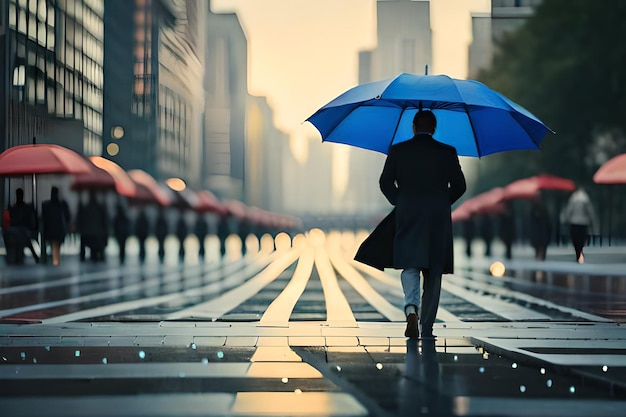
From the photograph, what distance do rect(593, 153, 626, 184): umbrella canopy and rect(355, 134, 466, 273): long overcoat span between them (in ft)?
50.3

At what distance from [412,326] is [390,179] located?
1185 millimetres

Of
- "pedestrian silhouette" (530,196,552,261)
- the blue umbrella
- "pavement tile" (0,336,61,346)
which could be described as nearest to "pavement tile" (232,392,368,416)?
"pavement tile" (0,336,61,346)

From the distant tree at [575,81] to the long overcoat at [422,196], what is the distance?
3028 centimetres

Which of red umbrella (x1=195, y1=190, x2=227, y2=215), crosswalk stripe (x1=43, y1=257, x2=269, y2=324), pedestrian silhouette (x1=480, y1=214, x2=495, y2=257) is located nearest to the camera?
crosswalk stripe (x1=43, y1=257, x2=269, y2=324)

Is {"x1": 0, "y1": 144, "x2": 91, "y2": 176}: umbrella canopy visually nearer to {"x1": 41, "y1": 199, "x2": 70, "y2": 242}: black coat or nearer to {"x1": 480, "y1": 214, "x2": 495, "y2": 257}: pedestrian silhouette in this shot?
{"x1": 41, "y1": 199, "x2": 70, "y2": 242}: black coat

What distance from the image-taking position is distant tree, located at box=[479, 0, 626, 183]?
37.9m

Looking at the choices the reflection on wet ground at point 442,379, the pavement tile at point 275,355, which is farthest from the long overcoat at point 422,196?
the pavement tile at point 275,355

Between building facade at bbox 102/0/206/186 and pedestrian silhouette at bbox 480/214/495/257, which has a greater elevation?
building facade at bbox 102/0/206/186

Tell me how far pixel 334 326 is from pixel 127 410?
187 inches

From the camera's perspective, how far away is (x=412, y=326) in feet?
27.1

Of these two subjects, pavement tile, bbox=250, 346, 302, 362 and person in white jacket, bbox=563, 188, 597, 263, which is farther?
person in white jacket, bbox=563, 188, 597, 263

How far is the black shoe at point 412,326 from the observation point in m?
8.24

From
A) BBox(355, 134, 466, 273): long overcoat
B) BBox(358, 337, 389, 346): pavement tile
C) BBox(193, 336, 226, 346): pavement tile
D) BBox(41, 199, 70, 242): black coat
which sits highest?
BBox(355, 134, 466, 273): long overcoat

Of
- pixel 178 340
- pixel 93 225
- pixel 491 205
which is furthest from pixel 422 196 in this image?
pixel 491 205
